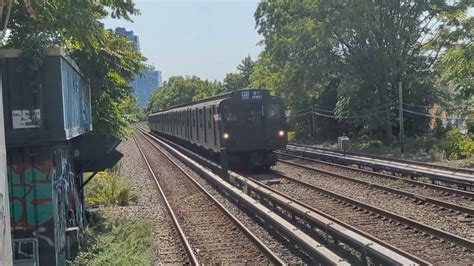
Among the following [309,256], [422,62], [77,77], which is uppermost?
[422,62]

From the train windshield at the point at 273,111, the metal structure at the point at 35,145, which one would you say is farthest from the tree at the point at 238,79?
the metal structure at the point at 35,145

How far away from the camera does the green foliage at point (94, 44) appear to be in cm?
801

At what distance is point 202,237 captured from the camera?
1080cm

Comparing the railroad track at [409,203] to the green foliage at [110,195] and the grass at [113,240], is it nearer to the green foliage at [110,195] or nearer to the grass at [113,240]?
the grass at [113,240]

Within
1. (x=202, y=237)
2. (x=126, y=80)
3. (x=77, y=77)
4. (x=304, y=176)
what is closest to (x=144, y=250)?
(x=202, y=237)

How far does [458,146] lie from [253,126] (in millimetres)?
10539

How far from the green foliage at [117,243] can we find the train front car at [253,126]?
8.19m

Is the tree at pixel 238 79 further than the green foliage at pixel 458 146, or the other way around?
the tree at pixel 238 79

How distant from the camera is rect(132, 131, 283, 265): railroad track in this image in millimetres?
9117

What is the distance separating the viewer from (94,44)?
10.8m

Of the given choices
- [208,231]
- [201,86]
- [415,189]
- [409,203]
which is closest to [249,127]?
[415,189]

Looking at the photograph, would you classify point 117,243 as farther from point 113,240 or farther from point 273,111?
point 273,111

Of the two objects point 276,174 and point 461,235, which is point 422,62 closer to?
point 276,174

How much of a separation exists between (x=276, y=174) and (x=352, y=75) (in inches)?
555
